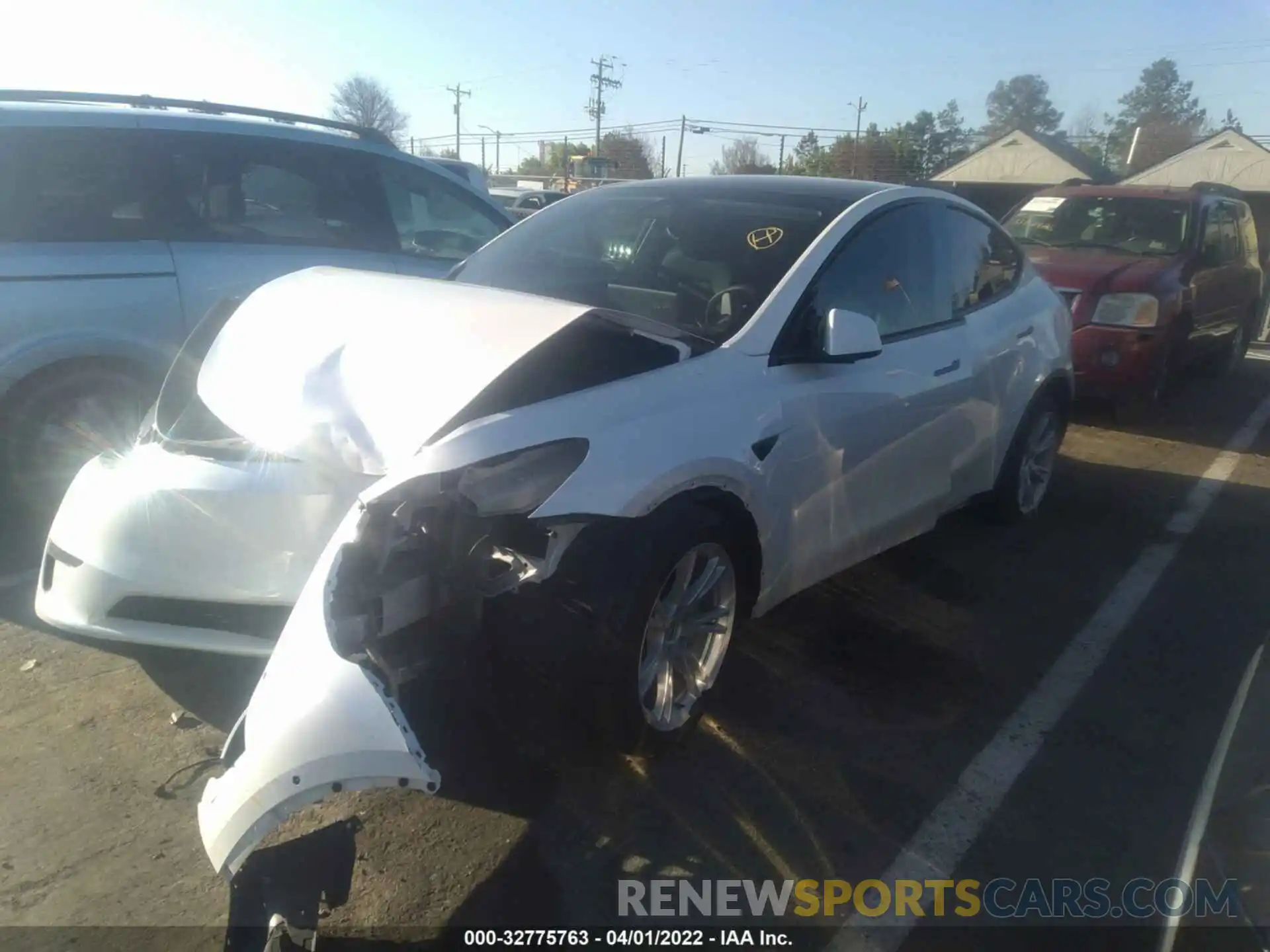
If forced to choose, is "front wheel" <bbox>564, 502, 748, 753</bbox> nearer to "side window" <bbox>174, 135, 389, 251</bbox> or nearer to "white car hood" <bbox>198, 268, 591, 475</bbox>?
"white car hood" <bbox>198, 268, 591, 475</bbox>

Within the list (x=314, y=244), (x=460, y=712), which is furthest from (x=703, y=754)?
(x=314, y=244)

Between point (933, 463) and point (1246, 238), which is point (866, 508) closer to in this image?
point (933, 463)

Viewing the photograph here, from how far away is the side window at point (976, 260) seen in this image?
4.49 metres

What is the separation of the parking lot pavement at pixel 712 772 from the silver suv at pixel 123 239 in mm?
991

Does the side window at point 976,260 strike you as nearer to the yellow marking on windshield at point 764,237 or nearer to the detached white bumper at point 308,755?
the yellow marking on windshield at point 764,237

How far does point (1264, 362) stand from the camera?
1197 centimetres

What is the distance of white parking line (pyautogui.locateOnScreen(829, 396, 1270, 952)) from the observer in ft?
8.32

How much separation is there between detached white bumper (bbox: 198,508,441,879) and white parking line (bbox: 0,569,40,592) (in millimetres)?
2525

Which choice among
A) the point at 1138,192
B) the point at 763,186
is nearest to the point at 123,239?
the point at 763,186

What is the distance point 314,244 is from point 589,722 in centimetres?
368

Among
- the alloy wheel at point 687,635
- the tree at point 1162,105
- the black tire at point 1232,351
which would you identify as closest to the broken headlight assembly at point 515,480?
the alloy wheel at point 687,635

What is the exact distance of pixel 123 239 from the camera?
4.78m

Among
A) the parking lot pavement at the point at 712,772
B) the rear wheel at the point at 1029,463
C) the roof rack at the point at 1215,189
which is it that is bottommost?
the parking lot pavement at the point at 712,772

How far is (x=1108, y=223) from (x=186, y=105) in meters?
7.36
